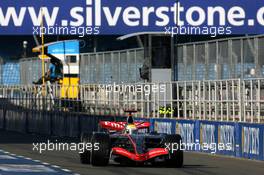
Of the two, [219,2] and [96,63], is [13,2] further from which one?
[96,63]

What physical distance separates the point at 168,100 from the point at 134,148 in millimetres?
10337

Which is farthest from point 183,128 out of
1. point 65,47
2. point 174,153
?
point 65,47

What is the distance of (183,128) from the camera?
2966 cm

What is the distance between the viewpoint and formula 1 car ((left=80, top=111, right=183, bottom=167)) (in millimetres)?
20969

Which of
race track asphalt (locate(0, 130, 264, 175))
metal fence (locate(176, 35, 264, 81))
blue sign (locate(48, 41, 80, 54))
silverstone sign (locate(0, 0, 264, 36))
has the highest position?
silverstone sign (locate(0, 0, 264, 36))

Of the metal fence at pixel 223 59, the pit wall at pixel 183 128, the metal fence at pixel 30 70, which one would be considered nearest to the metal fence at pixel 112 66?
the pit wall at pixel 183 128

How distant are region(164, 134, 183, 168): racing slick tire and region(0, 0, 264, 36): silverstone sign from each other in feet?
155

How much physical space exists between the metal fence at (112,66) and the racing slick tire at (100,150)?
72.3 ft

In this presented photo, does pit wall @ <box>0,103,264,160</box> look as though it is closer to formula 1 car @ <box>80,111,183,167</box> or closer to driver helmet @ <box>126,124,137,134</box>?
formula 1 car @ <box>80,111,183,167</box>

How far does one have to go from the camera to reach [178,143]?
21.1 m

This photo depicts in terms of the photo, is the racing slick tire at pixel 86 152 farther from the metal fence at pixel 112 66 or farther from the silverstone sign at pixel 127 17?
the silverstone sign at pixel 127 17

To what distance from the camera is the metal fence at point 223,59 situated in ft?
95.8

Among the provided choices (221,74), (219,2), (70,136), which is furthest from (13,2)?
(221,74)

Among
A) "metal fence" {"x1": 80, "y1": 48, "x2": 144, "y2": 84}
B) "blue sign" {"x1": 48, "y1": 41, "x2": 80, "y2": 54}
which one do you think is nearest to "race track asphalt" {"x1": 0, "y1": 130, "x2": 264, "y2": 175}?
"metal fence" {"x1": 80, "y1": 48, "x2": 144, "y2": 84}
